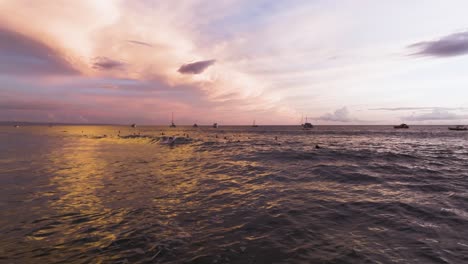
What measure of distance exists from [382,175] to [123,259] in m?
19.9

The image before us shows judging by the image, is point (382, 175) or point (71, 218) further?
point (382, 175)

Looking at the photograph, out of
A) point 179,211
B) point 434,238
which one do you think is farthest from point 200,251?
point 434,238

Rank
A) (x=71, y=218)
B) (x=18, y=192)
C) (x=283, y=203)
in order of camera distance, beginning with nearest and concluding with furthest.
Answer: (x=71, y=218) → (x=283, y=203) → (x=18, y=192)

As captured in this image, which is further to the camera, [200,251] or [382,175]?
[382,175]

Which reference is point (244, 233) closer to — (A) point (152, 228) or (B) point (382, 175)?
(A) point (152, 228)

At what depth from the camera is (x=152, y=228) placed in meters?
9.33

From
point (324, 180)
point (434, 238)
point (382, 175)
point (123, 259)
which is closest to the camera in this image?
point (123, 259)

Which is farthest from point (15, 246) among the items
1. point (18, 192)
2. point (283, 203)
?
point (283, 203)

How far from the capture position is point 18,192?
14.3 metres

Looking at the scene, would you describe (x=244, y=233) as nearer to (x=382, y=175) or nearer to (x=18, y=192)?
(x=18, y=192)

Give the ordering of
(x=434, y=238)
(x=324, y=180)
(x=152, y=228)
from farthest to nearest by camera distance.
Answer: (x=324, y=180), (x=152, y=228), (x=434, y=238)

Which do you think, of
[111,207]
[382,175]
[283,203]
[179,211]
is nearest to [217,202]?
[179,211]

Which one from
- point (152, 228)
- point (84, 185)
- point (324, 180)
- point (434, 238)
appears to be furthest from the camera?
point (324, 180)

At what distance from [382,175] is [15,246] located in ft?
74.1
